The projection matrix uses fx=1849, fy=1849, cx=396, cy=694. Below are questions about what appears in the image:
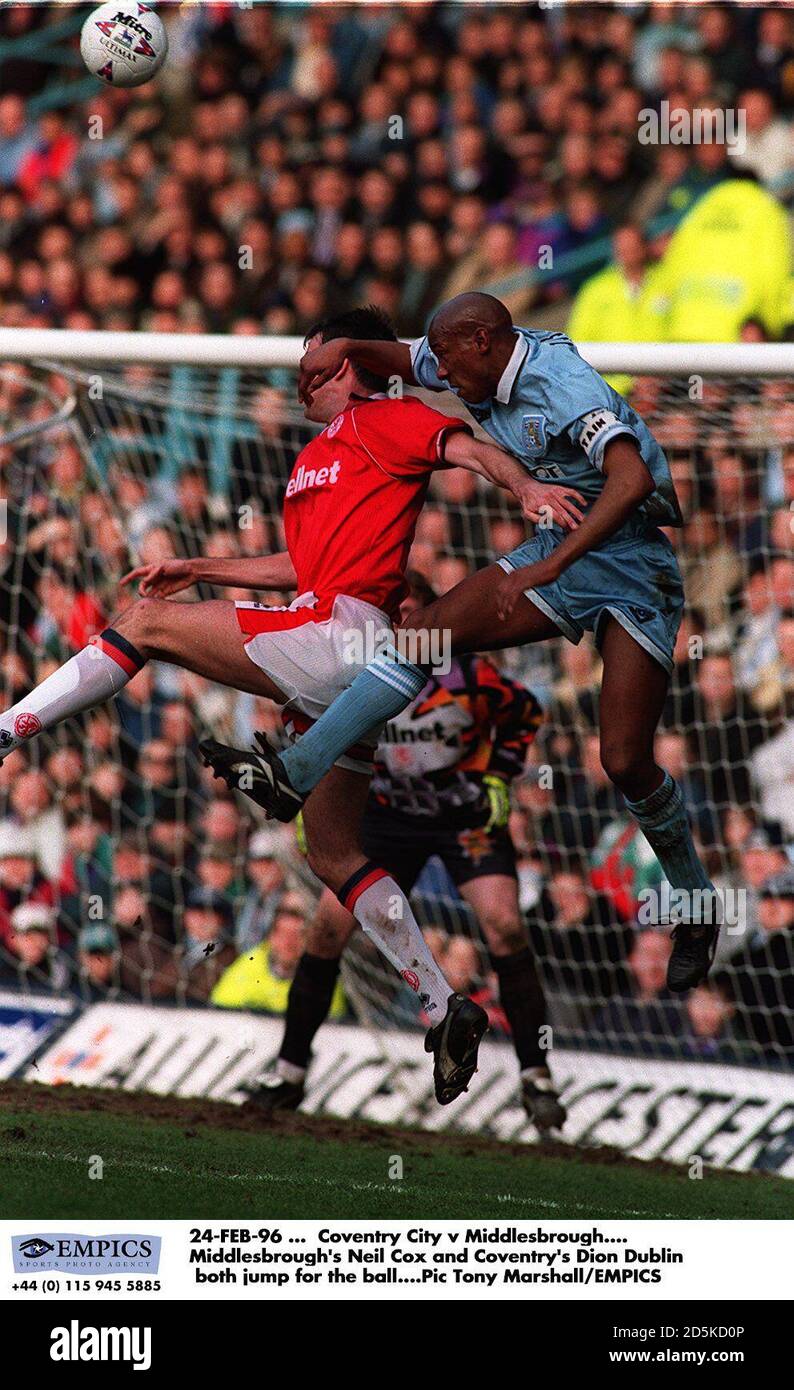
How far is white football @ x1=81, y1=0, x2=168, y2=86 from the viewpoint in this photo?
6.35m

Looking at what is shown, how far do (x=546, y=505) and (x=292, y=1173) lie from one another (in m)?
2.48

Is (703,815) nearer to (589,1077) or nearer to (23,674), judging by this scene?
(589,1077)

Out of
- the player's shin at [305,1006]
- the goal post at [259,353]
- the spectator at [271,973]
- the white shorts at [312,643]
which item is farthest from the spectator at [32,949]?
the white shorts at [312,643]

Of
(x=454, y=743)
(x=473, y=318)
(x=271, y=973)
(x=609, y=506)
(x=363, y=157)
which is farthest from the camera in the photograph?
(x=363, y=157)

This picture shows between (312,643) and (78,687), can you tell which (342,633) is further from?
(78,687)

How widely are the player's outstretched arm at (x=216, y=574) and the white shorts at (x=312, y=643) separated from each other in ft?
1.21

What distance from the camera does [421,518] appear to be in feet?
29.5

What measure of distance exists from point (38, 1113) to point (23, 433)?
9.43 feet

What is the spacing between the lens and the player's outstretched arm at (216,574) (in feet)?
19.8

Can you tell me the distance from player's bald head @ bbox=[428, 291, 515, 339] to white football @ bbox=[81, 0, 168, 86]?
159 centimetres

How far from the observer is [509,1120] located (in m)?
8.01
